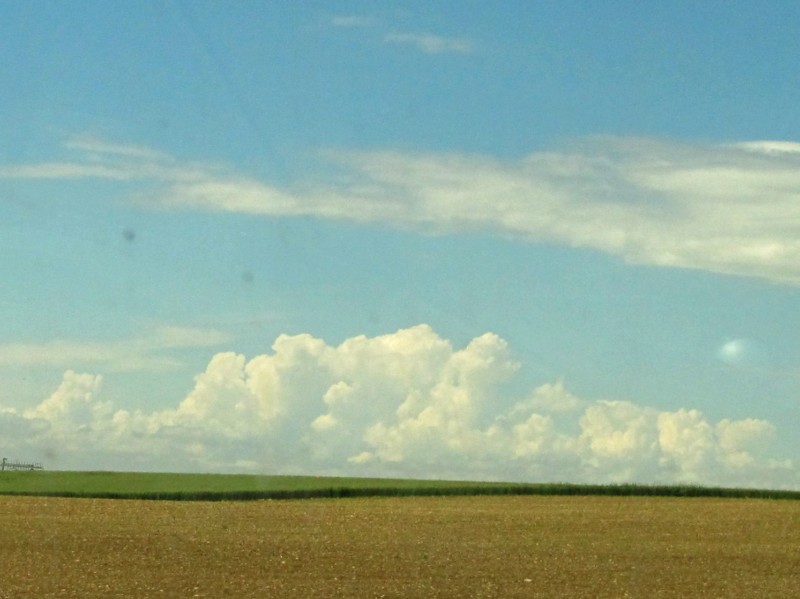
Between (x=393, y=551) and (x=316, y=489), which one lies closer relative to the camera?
(x=393, y=551)

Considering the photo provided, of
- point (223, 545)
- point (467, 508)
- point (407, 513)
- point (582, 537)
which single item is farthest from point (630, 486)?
point (223, 545)

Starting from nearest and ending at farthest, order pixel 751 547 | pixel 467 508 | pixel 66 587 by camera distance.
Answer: pixel 66 587 → pixel 751 547 → pixel 467 508

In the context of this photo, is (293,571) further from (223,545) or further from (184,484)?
(184,484)

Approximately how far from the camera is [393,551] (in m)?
34.5

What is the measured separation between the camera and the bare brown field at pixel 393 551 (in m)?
28.7

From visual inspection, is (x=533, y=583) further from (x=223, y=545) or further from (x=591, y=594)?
(x=223, y=545)

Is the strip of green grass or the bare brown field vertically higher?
the strip of green grass

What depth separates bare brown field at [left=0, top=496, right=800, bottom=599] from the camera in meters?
28.7

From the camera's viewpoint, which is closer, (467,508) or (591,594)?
(591,594)

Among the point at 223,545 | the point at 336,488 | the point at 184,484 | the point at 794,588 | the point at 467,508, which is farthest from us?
the point at 184,484

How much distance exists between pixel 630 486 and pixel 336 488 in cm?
1553

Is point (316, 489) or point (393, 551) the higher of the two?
point (316, 489)

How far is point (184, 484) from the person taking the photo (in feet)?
235

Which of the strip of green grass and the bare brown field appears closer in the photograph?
the bare brown field
